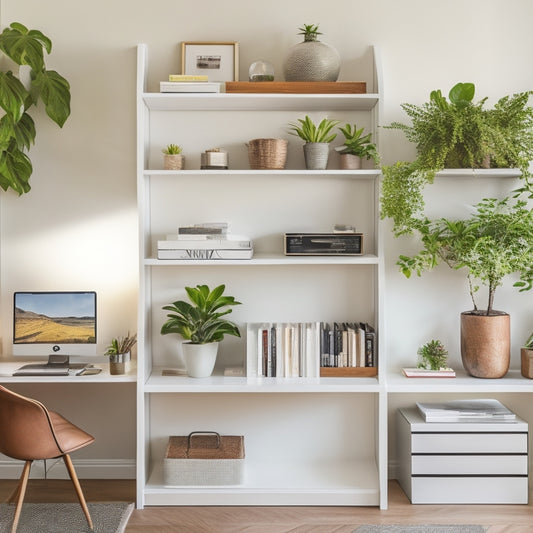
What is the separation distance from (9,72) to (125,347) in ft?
4.66

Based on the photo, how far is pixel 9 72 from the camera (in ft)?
10.4

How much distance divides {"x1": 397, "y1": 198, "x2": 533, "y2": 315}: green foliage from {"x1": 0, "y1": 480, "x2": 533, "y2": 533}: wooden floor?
912mm

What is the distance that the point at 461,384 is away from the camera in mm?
2955

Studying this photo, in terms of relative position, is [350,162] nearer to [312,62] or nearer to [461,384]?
[312,62]

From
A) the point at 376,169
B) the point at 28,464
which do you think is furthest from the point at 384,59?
the point at 28,464

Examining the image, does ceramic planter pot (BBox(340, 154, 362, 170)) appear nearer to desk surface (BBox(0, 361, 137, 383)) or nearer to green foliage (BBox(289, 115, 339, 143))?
green foliage (BBox(289, 115, 339, 143))

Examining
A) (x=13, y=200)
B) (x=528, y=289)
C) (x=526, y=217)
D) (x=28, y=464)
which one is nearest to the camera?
(x=28, y=464)

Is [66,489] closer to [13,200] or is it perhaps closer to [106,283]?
[106,283]

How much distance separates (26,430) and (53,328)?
65cm

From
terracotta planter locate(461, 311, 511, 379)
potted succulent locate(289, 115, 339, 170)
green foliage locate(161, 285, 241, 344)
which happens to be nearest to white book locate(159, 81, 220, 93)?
potted succulent locate(289, 115, 339, 170)

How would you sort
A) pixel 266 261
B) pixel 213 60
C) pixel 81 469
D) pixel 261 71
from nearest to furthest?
pixel 266 261, pixel 261 71, pixel 213 60, pixel 81 469

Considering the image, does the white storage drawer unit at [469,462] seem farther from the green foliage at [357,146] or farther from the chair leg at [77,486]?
the chair leg at [77,486]

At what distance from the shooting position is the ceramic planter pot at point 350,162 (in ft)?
10.2

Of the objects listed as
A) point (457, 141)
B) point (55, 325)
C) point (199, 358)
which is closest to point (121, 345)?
point (55, 325)
